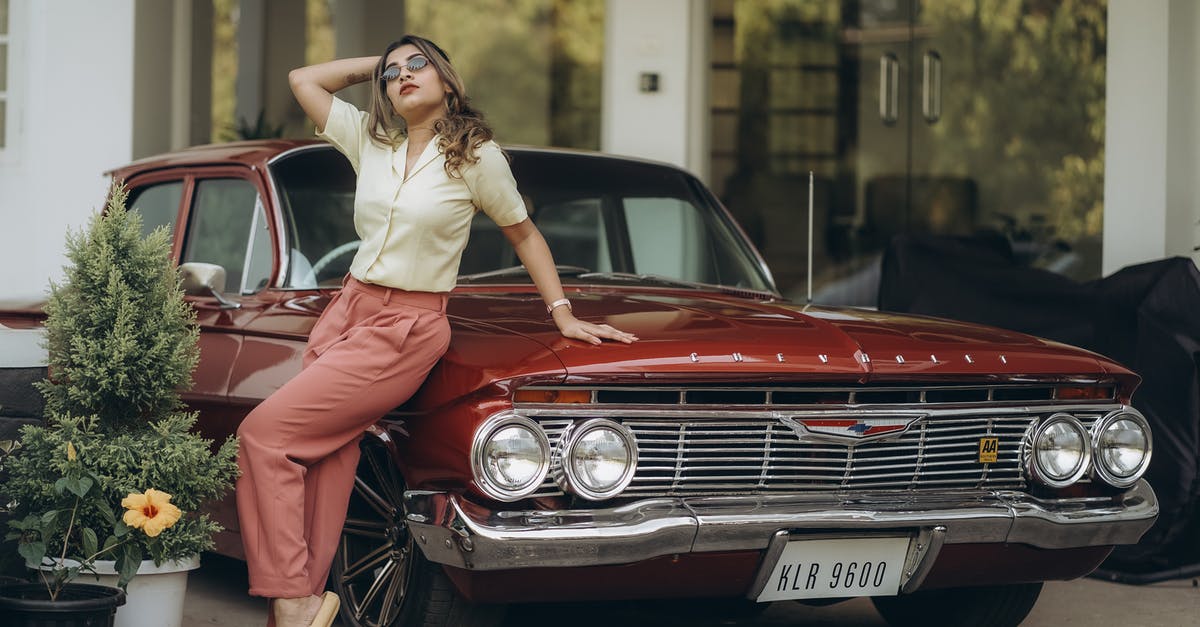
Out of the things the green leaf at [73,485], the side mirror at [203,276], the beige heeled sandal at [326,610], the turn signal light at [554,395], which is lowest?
the beige heeled sandal at [326,610]

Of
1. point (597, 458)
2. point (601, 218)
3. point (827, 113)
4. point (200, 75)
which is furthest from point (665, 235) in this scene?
point (827, 113)

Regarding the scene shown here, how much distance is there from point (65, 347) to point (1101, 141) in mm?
7474

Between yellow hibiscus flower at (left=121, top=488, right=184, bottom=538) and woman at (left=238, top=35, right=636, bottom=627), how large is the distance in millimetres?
183

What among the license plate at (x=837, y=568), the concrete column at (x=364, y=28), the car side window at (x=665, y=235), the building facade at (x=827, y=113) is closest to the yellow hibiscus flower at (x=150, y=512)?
the license plate at (x=837, y=568)

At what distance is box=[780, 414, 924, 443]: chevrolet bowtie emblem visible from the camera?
4169 millimetres

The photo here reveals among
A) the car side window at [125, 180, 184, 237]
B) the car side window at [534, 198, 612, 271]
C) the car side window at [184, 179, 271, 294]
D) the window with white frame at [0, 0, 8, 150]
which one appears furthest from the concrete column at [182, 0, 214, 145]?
the car side window at [534, 198, 612, 271]

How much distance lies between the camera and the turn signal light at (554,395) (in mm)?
3936

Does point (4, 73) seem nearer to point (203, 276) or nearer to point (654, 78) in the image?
point (654, 78)

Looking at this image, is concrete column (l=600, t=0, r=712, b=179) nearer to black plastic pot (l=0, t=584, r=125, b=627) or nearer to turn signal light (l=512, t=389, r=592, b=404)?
turn signal light (l=512, t=389, r=592, b=404)

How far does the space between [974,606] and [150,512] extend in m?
2.53

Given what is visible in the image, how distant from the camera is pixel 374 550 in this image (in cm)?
452

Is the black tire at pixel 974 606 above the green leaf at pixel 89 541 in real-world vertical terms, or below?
below

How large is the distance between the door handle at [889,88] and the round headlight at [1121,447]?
21.3ft

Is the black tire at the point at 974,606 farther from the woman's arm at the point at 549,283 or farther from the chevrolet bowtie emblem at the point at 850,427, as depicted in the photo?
the woman's arm at the point at 549,283
